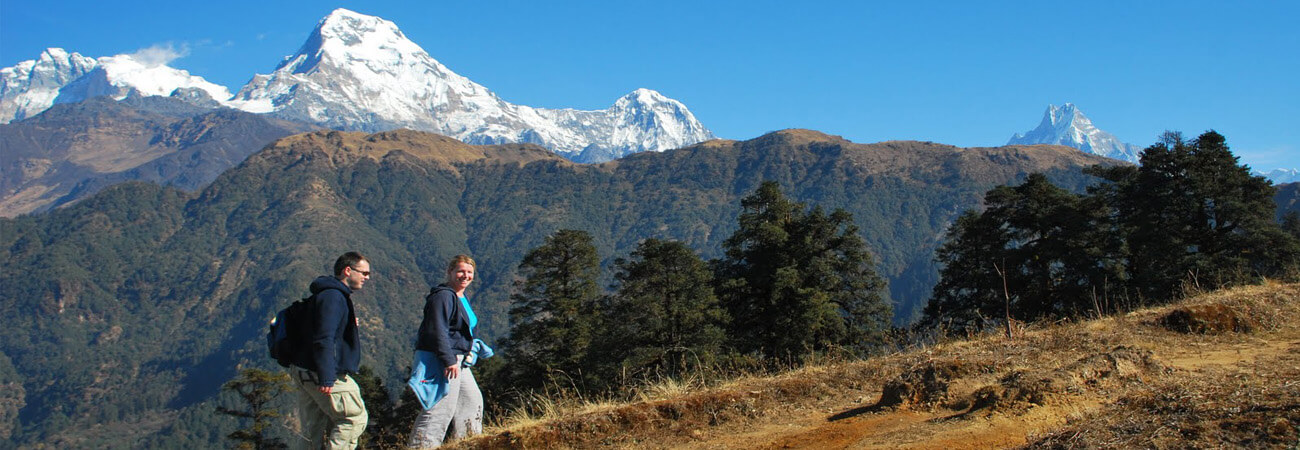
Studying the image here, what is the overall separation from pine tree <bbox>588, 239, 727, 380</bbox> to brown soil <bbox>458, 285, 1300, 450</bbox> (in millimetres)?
18020

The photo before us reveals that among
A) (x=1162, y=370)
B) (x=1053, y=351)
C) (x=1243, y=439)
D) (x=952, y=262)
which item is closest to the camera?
(x=1243, y=439)

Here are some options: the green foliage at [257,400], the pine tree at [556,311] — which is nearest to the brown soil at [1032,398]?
the pine tree at [556,311]

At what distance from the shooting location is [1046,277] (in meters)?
26.8

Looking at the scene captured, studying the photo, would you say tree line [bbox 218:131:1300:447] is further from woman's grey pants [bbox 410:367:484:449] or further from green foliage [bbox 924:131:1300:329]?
woman's grey pants [bbox 410:367:484:449]

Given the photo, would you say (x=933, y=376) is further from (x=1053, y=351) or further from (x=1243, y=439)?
(x=1243, y=439)

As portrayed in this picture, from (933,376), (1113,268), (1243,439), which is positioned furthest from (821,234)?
(1243,439)

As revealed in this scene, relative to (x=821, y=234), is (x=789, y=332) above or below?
below

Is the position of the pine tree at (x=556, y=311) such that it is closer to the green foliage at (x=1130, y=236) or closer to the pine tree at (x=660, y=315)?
the pine tree at (x=660, y=315)

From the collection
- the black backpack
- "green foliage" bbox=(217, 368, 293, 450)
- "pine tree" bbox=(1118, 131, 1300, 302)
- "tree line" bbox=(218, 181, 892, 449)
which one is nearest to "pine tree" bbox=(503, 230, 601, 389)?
"tree line" bbox=(218, 181, 892, 449)

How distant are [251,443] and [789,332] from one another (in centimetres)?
2372

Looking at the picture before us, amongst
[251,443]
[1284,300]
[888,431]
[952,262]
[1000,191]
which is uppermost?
[1000,191]

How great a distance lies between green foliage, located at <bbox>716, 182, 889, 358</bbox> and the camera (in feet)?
86.3

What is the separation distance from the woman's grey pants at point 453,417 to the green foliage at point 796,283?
1936cm

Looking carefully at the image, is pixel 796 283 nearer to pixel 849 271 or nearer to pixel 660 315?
pixel 849 271
